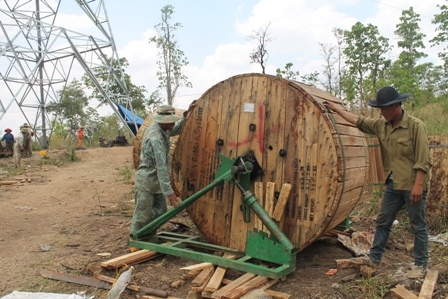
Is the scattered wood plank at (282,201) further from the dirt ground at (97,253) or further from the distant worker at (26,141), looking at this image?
the distant worker at (26,141)

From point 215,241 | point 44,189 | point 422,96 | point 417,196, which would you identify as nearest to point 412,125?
point 417,196

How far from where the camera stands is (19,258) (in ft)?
16.6

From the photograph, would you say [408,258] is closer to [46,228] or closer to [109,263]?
[109,263]

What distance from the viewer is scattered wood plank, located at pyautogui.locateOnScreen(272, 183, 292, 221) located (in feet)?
13.7

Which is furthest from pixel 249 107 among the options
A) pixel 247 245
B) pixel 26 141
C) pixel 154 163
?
pixel 26 141

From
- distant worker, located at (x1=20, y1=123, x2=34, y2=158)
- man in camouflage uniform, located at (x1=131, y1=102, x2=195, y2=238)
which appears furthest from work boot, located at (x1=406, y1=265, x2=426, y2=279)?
distant worker, located at (x1=20, y1=123, x2=34, y2=158)

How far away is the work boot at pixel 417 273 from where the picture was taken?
3853 millimetres

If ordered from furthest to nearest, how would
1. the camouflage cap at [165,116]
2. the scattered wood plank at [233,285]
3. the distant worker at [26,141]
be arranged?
the distant worker at [26,141]
the camouflage cap at [165,116]
the scattered wood plank at [233,285]

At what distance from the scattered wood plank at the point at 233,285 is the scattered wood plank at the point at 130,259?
1.26 meters

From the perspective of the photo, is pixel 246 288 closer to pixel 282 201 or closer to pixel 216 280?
pixel 216 280

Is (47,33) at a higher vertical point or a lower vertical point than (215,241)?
higher

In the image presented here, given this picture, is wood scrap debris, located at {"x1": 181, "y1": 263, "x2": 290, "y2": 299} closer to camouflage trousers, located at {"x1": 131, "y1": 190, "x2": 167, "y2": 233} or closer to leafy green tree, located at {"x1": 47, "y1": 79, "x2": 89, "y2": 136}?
camouflage trousers, located at {"x1": 131, "y1": 190, "x2": 167, "y2": 233}

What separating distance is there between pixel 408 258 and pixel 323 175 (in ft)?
5.38

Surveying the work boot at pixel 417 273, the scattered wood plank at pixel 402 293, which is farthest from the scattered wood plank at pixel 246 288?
the work boot at pixel 417 273
